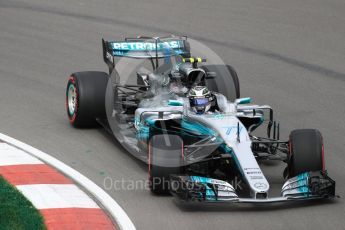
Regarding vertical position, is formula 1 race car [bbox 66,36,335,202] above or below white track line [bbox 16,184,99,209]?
above

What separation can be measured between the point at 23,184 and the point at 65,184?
0.49 metres

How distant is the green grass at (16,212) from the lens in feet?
31.4

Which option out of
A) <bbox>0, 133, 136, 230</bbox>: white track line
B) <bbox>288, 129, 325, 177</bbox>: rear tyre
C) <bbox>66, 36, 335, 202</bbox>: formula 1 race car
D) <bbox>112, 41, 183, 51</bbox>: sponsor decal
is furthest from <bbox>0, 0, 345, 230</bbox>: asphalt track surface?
<bbox>112, 41, 183, 51</bbox>: sponsor decal

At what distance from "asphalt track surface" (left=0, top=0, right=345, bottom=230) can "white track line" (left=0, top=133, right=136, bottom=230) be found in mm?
137

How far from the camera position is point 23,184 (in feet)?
36.1

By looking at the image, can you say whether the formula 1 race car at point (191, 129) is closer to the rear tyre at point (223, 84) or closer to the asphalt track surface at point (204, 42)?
the rear tyre at point (223, 84)

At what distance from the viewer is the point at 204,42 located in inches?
737

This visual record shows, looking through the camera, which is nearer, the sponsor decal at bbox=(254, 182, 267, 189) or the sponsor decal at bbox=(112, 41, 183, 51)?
the sponsor decal at bbox=(254, 182, 267, 189)

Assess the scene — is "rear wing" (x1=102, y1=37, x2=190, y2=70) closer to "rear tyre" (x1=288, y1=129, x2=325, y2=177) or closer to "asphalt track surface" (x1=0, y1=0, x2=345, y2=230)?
"asphalt track surface" (x1=0, y1=0, x2=345, y2=230)

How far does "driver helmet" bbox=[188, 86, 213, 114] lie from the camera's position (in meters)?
11.7

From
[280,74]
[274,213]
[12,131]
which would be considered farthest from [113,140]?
[280,74]

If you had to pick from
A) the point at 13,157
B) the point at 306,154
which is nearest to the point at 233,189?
the point at 306,154

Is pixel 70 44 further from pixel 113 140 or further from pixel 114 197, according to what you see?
pixel 114 197

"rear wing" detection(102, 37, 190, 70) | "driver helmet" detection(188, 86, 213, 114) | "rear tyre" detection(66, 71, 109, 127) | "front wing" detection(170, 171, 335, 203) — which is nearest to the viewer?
"front wing" detection(170, 171, 335, 203)
